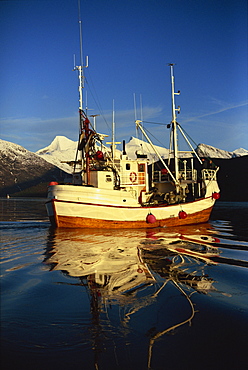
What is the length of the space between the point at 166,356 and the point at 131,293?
11.3 ft

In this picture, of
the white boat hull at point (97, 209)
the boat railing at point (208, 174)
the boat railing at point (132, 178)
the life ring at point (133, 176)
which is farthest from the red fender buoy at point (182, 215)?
the boat railing at point (208, 174)

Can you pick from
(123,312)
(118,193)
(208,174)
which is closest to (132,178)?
(118,193)

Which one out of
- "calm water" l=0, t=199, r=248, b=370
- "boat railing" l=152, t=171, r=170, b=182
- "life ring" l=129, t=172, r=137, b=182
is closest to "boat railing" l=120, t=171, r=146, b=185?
"life ring" l=129, t=172, r=137, b=182

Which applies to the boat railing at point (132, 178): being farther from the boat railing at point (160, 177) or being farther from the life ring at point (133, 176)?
the boat railing at point (160, 177)

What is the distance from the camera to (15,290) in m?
9.10

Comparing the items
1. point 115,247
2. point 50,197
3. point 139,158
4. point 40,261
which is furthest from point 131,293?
point 139,158

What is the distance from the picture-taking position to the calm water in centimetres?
546

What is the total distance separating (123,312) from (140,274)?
12.5ft

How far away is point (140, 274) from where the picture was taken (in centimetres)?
1117

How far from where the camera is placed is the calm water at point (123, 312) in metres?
5.46

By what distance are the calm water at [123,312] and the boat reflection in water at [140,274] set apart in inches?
1.2

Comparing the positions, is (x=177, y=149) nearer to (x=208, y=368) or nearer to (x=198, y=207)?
(x=198, y=207)

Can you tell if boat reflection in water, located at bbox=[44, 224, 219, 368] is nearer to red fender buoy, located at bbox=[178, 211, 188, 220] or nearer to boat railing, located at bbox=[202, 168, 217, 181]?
red fender buoy, located at bbox=[178, 211, 188, 220]

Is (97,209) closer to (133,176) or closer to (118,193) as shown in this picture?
(118,193)
